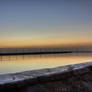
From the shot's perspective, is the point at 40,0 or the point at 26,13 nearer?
the point at 40,0

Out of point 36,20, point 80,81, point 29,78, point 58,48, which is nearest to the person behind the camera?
point 29,78

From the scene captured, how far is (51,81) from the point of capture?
845 mm

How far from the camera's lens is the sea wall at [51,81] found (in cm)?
73

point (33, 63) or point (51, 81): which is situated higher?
point (51, 81)

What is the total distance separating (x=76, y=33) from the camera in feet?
17.5

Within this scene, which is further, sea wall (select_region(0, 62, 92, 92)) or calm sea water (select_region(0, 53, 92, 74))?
calm sea water (select_region(0, 53, 92, 74))

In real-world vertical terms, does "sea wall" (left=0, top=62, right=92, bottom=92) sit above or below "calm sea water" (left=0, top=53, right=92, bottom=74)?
above

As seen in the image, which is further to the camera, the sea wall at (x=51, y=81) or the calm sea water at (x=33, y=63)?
the calm sea water at (x=33, y=63)

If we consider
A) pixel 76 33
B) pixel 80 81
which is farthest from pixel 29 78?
pixel 76 33

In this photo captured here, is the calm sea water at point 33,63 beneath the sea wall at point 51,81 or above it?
beneath

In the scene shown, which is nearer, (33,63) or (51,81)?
(51,81)

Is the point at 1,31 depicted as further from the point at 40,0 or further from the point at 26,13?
the point at 40,0

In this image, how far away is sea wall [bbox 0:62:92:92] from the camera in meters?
0.73

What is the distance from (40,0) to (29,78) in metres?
4.04
